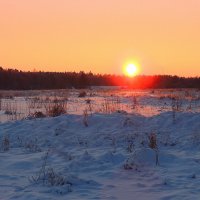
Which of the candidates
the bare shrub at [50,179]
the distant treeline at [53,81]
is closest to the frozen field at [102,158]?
the bare shrub at [50,179]

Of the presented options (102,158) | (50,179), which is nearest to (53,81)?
(102,158)

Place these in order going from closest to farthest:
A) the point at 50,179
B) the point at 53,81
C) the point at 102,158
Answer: the point at 50,179 < the point at 102,158 < the point at 53,81

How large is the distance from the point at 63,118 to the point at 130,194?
22.2 feet

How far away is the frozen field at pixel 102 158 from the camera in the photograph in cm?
683

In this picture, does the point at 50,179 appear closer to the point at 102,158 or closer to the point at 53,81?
the point at 102,158

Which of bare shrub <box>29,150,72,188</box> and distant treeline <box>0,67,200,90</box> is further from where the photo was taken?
distant treeline <box>0,67,200,90</box>

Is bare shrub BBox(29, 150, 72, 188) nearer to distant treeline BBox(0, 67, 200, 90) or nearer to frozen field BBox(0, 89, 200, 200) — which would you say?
frozen field BBox(0, 89, 200, 200)

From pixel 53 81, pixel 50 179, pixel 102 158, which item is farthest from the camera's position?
pixel 53 81

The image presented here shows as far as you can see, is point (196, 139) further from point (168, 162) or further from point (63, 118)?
point (63, 118)

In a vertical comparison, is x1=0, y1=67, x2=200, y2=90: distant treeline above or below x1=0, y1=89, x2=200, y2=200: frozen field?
above

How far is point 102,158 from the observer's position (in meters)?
8.84

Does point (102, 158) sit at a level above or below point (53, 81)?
below

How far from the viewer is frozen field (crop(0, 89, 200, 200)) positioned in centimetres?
683

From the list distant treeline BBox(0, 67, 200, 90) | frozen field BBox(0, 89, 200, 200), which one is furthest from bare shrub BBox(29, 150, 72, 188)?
distant treeline BBox(0, 67, 200, 90)
